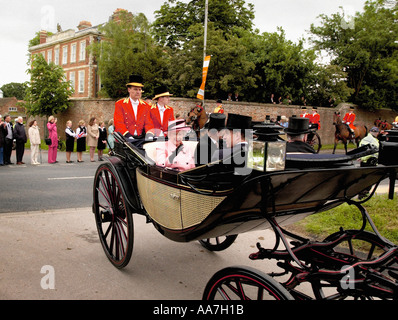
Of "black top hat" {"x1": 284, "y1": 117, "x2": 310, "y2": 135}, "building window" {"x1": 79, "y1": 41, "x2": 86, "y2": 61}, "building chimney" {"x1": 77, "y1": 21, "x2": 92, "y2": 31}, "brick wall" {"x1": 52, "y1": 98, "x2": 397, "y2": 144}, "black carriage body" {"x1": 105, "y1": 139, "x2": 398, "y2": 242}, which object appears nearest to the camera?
"black carriage body" {"x1": 105, "y1": 139, "x2": 398, "y2": 242}

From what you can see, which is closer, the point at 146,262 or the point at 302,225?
the point at 146,262

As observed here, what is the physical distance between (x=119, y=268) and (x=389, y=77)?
86.8 feet

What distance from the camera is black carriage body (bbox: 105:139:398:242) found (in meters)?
2.15

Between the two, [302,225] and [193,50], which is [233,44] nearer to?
[193,50]

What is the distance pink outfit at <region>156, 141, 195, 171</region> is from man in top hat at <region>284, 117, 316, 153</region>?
863mm

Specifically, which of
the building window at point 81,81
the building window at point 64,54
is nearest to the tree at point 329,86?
the building window at point 81,81

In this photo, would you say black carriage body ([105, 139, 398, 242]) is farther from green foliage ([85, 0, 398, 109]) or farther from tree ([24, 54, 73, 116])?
tree ([24, 54, 73, 116])

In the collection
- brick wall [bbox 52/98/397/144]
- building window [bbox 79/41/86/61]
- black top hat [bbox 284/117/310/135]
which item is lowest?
black top hat [bbox 284/117/310/135]

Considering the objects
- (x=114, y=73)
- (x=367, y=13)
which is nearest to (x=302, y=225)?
(x=114, y=73)

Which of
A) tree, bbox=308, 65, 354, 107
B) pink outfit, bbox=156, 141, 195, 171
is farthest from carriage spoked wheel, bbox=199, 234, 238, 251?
tree, bbox=308, 65, 354, 107

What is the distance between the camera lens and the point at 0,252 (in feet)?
12.5

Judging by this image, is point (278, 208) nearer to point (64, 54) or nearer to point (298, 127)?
point (298, 127)
